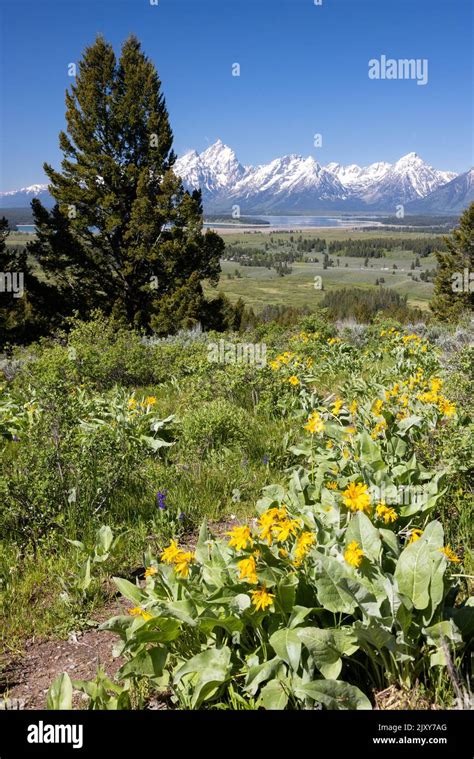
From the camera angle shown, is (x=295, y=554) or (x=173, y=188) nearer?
(x=295, y=554)

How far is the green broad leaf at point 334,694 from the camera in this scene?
→ 1779 millimetres

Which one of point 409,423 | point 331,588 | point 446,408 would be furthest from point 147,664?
point 446,408

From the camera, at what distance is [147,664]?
2.10 metres

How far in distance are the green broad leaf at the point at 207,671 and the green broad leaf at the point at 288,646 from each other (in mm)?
201

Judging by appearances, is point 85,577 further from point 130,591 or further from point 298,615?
point 298,615

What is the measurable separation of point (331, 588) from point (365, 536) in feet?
0.97

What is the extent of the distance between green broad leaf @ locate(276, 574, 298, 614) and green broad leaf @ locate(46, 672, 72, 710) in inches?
32.7

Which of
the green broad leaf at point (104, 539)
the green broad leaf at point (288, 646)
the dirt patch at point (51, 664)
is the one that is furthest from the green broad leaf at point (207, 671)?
the green broad leaf at point (104, 539)

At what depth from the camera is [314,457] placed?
145 inches

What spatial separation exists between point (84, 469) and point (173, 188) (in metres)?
22.0

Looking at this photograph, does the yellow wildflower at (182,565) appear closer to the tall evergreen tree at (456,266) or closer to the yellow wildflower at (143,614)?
the yellow wildflower at (143,614)

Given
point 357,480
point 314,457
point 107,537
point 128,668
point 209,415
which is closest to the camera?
point 128,668

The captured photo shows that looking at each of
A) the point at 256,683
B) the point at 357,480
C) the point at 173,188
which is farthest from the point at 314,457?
the point at 173,188
